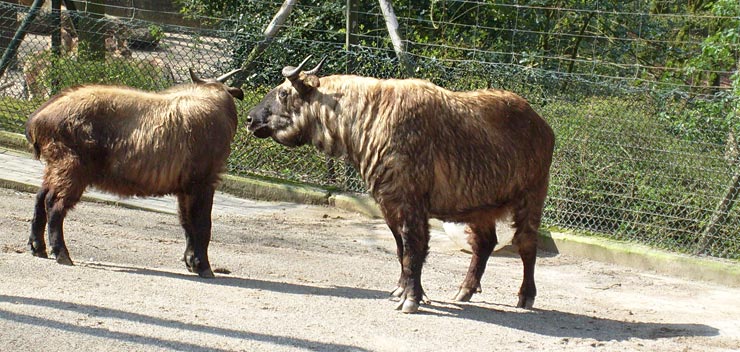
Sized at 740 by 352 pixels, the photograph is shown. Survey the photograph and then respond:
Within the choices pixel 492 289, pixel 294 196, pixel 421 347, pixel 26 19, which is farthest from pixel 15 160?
pixel 421 347

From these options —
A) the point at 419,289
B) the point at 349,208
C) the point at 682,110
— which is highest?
the point at 682,110

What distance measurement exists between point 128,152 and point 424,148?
2157mm

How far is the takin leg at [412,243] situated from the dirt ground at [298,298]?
179 millimetres

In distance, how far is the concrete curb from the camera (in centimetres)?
858

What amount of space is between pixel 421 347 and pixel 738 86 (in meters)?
4.81

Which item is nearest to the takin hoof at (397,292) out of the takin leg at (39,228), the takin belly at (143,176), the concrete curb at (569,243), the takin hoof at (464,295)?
the takin hoof at (464,295)

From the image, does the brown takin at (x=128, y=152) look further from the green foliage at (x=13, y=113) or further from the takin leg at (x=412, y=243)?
the green foliage at (x=13, y=113)

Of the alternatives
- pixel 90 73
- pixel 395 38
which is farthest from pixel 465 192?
pixel 90 73

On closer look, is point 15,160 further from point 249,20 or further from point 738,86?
point 738,86

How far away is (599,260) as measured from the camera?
9.14 metres

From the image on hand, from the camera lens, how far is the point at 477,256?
23.6 feet

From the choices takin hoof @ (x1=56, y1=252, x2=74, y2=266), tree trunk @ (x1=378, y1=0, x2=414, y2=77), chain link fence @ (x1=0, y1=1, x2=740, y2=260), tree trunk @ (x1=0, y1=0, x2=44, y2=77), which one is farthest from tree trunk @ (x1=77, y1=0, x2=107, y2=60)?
takin hoof @ (x1=56, y1=252, x2=74, y2=266)

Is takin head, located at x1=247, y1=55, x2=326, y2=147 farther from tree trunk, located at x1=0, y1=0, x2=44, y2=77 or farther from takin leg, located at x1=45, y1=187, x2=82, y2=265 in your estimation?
tree trunk, located at x1=0, y1=0, x2=44, y2=77

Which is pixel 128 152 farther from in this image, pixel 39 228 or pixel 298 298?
pixel 298 298
